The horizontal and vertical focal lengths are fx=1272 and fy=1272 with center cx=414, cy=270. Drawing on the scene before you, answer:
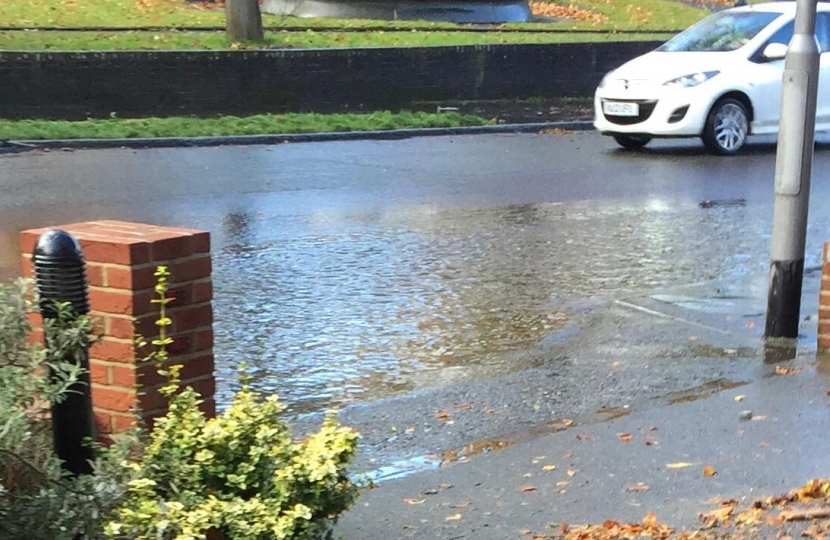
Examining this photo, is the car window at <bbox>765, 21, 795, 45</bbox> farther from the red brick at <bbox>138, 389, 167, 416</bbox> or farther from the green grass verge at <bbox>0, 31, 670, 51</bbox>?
the red brick at <bbox>138, 389, 167, 416</bbox>

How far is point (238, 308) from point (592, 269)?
8.70ft

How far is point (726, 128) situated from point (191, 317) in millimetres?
12289

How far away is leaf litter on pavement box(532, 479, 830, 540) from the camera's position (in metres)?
4.04

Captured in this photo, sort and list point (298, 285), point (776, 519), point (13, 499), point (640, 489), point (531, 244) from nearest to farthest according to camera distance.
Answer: point (13, 499)
point (776, 519)
point (640, 489)
point (298, 285)
point (531, 244)

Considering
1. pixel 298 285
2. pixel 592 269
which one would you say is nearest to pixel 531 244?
pixel 592 269

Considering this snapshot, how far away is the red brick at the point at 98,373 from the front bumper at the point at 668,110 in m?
11.9

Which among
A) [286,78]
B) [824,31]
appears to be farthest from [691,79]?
[286,78]

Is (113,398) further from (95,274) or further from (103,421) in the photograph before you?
(95,274)

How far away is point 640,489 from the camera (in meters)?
4.59

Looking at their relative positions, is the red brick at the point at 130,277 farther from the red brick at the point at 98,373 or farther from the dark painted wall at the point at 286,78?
the dark painted wall at the point at 286,78

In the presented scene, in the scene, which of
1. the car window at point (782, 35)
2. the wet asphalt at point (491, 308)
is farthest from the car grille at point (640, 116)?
the car window at point (782, 35)

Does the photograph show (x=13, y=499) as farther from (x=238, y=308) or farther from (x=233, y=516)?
(x=238, y=308)

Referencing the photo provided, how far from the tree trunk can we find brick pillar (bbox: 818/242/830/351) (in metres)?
14.7

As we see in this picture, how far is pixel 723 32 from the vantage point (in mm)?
16141
